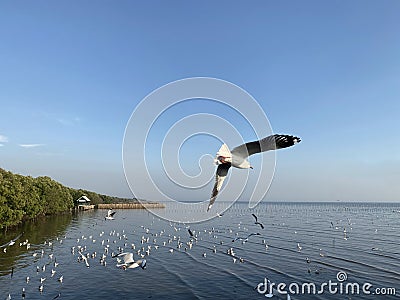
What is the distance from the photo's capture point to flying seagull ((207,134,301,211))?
8.39 metres

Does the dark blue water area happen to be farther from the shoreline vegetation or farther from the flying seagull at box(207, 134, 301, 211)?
Answer: the flying seagull at box(207, 134, 301, 211)

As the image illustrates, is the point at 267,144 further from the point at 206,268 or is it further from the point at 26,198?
the point at 26,198

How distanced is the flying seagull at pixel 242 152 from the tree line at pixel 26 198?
60.9m

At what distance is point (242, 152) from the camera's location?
9547mm

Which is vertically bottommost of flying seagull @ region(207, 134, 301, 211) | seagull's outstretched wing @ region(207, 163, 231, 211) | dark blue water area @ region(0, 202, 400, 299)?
dark blue water area @ region(0, 202, 400, 299)

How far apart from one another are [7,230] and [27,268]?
3409 centimetres

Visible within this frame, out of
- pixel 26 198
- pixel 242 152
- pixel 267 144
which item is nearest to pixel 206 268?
pixel 242 152

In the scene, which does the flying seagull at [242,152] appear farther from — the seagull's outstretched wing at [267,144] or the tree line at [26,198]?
the tree line at [26,198]

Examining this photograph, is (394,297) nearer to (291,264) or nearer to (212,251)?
(291,264)

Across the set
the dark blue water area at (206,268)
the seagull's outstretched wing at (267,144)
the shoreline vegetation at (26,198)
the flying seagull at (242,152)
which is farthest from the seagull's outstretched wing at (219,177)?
the shoreline vegetation at (26,198)

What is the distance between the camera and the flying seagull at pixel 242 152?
839 centimetres

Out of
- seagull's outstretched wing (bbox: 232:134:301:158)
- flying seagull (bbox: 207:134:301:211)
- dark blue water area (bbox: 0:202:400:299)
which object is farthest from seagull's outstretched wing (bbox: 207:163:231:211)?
dark blue water area (bbox: 0:202:400:299)

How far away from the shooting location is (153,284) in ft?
114

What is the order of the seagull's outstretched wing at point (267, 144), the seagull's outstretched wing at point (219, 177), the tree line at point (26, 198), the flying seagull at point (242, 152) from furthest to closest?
1. the tree line at point (26, 198)
2. the seagull's outstretched wing at point (219, 177)
3. the flying seagull at point (242, 152)
4. the seagull's outstretched wing at point (267, 144)
